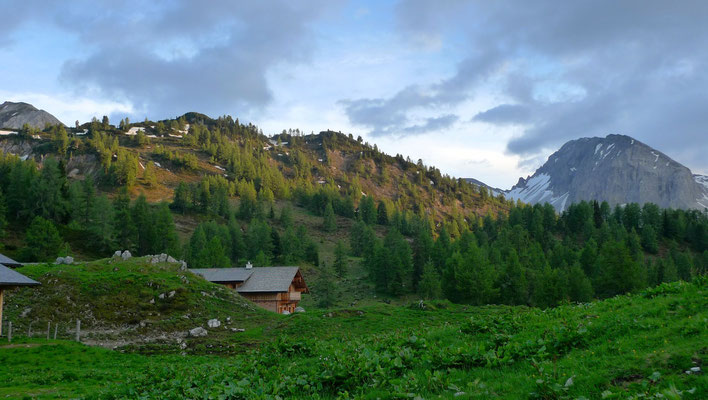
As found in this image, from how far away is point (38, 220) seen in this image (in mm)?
79125

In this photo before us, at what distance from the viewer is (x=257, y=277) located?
2677 inches

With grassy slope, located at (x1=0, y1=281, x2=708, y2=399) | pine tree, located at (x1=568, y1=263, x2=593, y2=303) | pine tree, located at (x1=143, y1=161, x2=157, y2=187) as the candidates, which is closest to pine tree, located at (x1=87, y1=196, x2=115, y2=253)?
grassy slope, located at (x1=0, y1=281, x2=708, y2=399)

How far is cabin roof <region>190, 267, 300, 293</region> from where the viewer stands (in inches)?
2559

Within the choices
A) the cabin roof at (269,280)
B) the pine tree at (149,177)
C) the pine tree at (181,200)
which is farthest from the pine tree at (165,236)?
the pine tree at (149,177)

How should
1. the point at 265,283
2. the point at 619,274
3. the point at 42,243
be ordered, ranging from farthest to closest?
the point at 619,274 → the point at 42,243 → the point at 265,283

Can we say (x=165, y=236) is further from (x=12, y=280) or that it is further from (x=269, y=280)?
(x=12, y=280)

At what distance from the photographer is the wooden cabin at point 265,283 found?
64.8m

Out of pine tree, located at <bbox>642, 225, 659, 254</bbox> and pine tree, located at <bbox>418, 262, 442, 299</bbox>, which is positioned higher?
pine tree, located at <bbox>642, 225, 659, 254</bbox>

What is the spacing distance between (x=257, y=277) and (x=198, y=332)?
27697mm

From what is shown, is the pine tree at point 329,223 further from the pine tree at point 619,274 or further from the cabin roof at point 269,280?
the pine tree at point 619,274

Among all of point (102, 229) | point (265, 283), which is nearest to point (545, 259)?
point (265, 283)

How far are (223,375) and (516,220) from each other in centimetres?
16507

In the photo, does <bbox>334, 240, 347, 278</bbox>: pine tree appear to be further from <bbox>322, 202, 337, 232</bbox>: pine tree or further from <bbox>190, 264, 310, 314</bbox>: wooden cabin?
<bbox>322, 202, 337, 232</bbox>: pine tree

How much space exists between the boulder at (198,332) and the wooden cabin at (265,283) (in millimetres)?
23412
